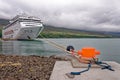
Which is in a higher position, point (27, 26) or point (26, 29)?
point (27, 26)

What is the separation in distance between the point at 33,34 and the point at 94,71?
321 ft

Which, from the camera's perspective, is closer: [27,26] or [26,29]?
[27,26]

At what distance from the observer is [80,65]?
8438 millimetres

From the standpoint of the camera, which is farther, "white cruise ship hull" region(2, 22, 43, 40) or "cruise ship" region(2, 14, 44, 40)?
"cruise ship" region(2, 14, 44, 40)

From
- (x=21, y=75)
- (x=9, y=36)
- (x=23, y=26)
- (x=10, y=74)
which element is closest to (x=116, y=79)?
(x=21, y=75)

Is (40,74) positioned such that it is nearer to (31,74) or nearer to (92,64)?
(31,74)

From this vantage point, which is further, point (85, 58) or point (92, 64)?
point (85, 58)

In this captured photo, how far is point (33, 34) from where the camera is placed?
104312mm

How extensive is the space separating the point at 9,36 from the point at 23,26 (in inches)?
1202

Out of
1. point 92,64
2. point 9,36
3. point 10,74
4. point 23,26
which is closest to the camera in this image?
point 10,74

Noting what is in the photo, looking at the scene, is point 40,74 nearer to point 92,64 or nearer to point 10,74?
point 10,74

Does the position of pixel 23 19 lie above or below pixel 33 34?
above

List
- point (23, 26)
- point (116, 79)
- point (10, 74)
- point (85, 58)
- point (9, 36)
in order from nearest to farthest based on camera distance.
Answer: point (116, 79) → point (10, 74) → point (85, 58) → point (23, 26) → point (9, 36)

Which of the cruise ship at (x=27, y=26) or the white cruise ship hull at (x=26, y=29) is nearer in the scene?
the white cruise ship hull at (x=26, y=29)
